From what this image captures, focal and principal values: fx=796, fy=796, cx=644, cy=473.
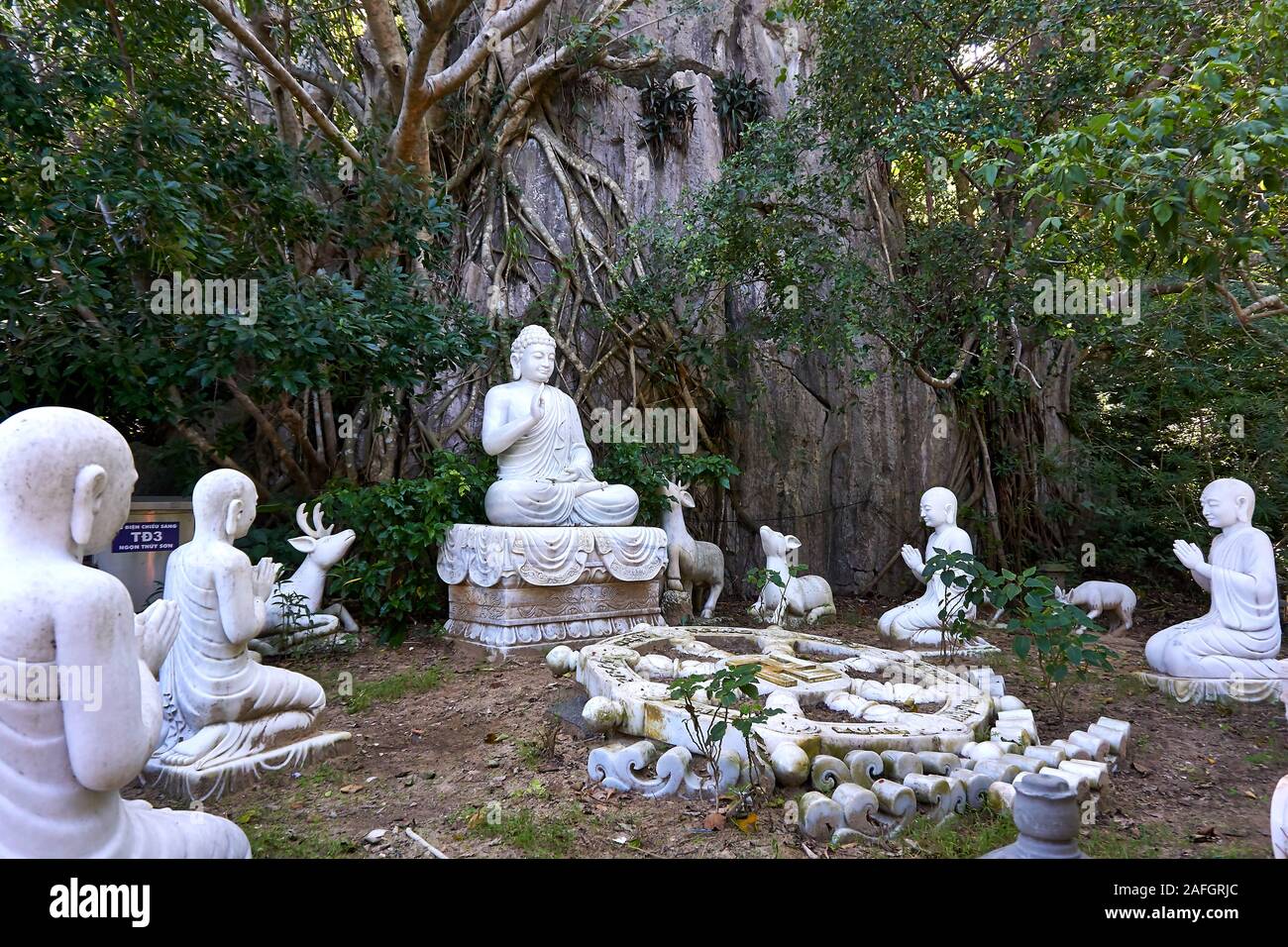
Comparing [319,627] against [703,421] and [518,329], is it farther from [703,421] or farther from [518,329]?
[703,421]

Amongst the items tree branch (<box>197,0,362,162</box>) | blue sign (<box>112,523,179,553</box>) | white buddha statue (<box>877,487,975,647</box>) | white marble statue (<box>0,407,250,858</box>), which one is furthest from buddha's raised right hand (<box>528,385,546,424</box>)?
white marble statue (<box>0,407,250,858</box>)

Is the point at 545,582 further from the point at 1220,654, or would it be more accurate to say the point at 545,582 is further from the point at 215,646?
the point at 1220,654

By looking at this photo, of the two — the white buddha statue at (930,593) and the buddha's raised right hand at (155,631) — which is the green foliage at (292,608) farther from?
the white buddha statue at (930,593)

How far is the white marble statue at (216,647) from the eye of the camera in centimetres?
328

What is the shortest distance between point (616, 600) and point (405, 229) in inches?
144

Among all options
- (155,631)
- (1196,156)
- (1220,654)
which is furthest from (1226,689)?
(155,631)

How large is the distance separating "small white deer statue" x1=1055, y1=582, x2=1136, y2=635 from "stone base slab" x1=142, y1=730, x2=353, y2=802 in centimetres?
605

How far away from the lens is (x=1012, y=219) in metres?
6.83

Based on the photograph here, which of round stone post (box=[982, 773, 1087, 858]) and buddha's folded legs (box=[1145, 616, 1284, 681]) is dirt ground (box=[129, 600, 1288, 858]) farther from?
round stone post (box=[982, 773, 1087, 858])

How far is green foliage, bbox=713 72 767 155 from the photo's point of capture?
1021 cm

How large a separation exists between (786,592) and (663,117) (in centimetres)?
618

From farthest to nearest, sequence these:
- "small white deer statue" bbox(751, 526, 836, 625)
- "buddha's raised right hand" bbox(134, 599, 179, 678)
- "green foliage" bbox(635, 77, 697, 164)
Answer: "green foliage" bbox(635, 77, 697, 164) < "small white deer statue" bbox(751, 526, 836, 625) < "buddha's raised right hand" bbox(134, 599, 179, 678)

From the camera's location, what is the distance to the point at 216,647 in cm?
332

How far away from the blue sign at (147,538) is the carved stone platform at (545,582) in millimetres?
2066
